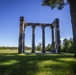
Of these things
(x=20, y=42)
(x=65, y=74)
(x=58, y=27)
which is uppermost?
(x=58, y=27)

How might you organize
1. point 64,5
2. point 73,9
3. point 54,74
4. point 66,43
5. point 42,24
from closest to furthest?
1. point 54,74
2. point 73,9
3. point 64,5
4. point 42,24
5. point 66,43

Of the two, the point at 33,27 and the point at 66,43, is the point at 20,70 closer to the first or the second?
the point at 33,27

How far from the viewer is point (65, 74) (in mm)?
10875

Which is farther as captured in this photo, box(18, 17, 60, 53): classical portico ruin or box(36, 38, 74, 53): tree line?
box(36, 38, 74, 53): tree line

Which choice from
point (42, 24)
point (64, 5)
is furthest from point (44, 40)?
point (64, 5)

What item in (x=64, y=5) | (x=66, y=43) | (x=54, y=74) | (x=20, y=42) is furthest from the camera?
(x=66, y=43)

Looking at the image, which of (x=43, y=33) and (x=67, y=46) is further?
(x=67, y=46)

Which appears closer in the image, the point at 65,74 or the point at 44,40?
the point at 65,74

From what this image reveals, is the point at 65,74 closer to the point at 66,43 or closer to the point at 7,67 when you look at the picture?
the point at 7,67

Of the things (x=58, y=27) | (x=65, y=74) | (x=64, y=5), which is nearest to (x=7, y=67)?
(x=65, y=74)

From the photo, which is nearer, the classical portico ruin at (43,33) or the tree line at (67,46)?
the classical portico ruin at (43,33)

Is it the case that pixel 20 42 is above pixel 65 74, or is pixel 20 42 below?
above

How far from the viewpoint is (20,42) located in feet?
113

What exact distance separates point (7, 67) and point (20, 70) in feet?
4.25
